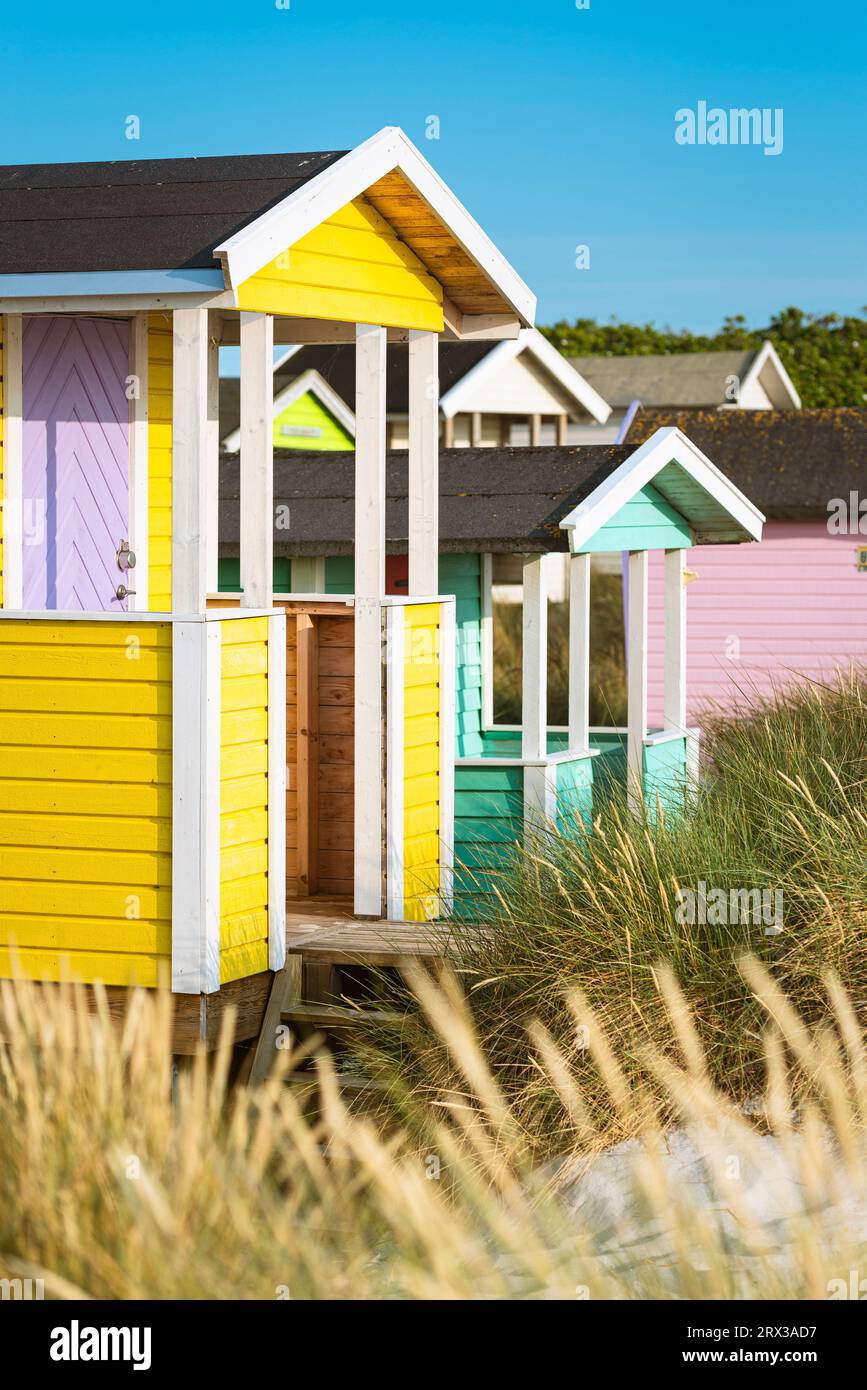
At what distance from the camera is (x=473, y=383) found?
104 ft

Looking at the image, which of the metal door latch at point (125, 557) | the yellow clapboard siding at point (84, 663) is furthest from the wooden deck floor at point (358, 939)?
the metal door latch at point (125, 557)

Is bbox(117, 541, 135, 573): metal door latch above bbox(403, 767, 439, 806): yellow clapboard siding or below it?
above

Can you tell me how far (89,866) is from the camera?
26.9 feet

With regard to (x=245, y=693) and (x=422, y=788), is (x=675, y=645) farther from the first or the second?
(x=245, y=693)

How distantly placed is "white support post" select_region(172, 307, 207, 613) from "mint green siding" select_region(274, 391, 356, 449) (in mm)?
16703

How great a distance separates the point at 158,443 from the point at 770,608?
10278mm

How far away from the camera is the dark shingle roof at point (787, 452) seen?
61.9ft

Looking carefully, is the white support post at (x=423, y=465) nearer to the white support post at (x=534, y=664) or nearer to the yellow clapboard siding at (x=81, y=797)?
the white support post at (x=534, y=664)

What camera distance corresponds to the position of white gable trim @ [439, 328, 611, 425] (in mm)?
30703

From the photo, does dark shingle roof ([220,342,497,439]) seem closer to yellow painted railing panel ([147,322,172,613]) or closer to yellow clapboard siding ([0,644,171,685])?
yellow painted railing panel ([147,322,172,613])

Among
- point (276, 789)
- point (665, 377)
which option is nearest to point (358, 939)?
point (276, 789)

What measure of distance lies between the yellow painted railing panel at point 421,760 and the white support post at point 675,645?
370 centimetres

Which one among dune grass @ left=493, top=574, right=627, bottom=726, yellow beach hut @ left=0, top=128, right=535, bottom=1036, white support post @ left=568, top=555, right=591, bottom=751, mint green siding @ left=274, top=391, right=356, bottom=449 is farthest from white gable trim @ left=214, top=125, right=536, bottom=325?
mint green siding @ left=274, top=391, right=356, bottom=449
